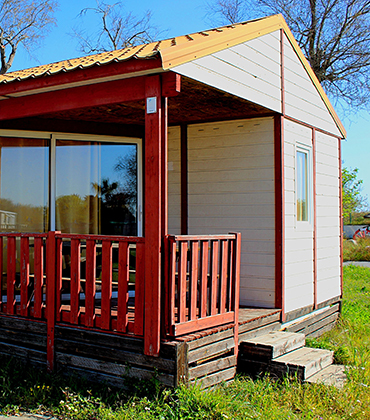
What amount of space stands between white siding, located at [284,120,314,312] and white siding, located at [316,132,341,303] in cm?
47

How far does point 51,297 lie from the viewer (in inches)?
193

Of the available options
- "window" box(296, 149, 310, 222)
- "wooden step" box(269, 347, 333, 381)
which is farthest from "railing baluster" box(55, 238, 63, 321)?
"window" box(296, 149, 310, 222)

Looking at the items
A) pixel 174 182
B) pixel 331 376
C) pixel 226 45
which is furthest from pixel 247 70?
pixel 331 376

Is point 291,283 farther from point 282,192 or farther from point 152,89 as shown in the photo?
point 152,89

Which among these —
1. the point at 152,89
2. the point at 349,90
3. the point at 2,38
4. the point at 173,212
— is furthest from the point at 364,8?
the point at 152,89

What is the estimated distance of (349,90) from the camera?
73.7 feet

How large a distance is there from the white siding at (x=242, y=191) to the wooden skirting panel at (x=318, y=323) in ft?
2.60

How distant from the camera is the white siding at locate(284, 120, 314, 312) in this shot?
636 centimetres

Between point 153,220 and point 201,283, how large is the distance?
2.57 ft

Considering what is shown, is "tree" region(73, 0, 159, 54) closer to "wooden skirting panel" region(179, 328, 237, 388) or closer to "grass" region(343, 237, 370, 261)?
"grass" region(343, 237, 370, 261)

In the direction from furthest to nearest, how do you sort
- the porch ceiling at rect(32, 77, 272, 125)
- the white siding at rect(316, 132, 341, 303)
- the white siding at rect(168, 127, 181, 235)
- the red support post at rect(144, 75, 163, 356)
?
the white siding at rect(316, 132, 341, 303) < the white siding at rect(168, 127, 181, 235) < the porch ceiling at rect(32, 77, 272, 125) < the red support post at rect(144, 75, 163, 356)

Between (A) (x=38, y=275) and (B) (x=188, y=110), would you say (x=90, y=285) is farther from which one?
(B) (x=188, y=110)

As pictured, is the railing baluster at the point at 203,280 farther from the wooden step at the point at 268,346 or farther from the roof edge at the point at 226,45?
the roof edge at the point at 226,45

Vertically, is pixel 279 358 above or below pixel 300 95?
below
